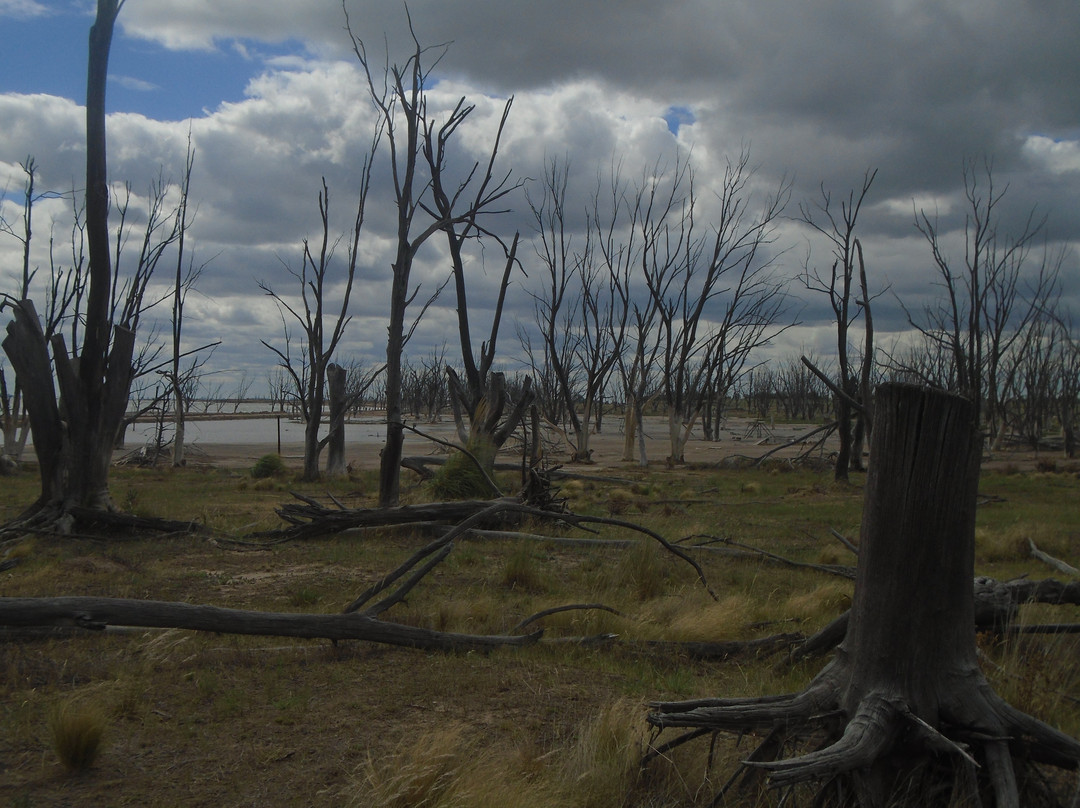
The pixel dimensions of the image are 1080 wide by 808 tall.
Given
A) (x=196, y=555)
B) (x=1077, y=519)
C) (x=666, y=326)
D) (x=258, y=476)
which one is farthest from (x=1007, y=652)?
(x=666, y=326)

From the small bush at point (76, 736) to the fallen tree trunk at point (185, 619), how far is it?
47.3 inches

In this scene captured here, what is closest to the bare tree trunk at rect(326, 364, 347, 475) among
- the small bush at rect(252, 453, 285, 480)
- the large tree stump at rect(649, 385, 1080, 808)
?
the small bush at rect(252, 453, 285, 480)

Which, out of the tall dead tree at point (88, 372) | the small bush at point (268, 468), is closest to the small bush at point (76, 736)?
the tall dead tree at point (88, 372)

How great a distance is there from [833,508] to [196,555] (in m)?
11.1

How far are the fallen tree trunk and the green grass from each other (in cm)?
20

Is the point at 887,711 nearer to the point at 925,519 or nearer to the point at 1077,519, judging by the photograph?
the point at 925,519

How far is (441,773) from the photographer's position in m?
3.23

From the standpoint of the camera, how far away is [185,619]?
4.70 m

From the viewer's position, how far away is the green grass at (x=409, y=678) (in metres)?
3.29

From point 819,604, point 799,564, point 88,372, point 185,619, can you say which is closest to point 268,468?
point 88,372

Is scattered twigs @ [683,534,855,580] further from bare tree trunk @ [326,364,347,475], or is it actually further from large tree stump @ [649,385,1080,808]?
bare tree trunk @ [326,364,347,475]

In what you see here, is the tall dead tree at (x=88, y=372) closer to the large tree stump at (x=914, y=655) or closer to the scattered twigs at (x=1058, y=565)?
the large tree stump at (x=914, y=655)

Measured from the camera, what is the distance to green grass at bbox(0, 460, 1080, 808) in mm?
3295

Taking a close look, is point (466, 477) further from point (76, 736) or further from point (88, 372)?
point (76, 736)
